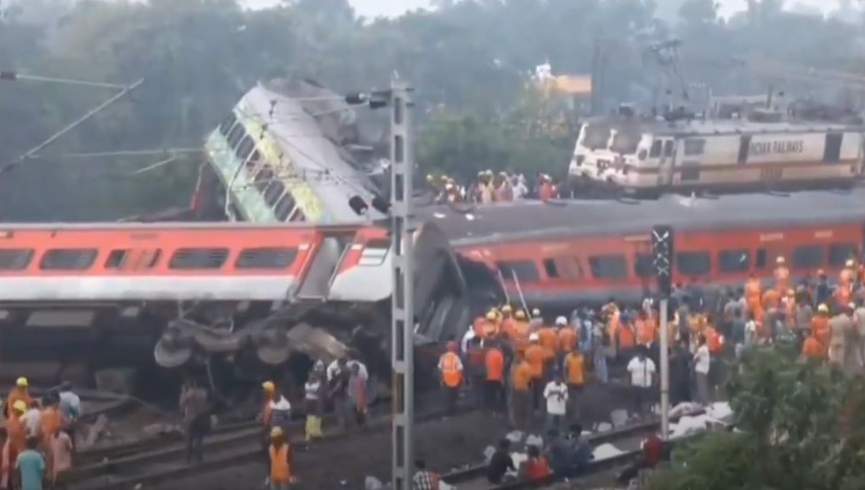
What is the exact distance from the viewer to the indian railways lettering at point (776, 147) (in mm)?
30672

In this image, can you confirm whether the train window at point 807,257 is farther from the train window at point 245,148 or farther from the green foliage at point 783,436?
the green foliage at point 783,436

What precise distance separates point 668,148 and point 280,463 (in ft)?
51.1

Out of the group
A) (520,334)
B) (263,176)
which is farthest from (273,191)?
(520,334)

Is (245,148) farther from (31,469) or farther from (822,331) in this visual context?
(31,469)

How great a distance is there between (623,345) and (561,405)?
287 centimetres

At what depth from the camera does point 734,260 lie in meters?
26.6

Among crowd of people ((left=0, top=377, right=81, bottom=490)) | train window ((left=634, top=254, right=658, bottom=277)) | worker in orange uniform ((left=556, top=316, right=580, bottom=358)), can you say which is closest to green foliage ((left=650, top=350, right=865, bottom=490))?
crowd of people ((left=0, top=377, right=81, bottom=490))

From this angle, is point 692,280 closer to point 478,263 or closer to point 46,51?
point 478,263

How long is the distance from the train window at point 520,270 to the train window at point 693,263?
9.52 ft

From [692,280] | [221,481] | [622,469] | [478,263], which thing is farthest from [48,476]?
[692,280]

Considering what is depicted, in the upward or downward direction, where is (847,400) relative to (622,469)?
upward

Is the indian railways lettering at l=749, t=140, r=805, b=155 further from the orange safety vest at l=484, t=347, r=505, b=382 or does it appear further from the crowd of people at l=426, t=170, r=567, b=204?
the orange safety vest at l=484, t=347, r=505, b=382

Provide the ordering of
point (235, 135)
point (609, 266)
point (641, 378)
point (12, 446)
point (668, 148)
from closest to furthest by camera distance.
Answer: point (12, 446) → point (641, 378) → point (609, 266) → point (668, 148) → point (235, 135)

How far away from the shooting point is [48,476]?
15.8m
